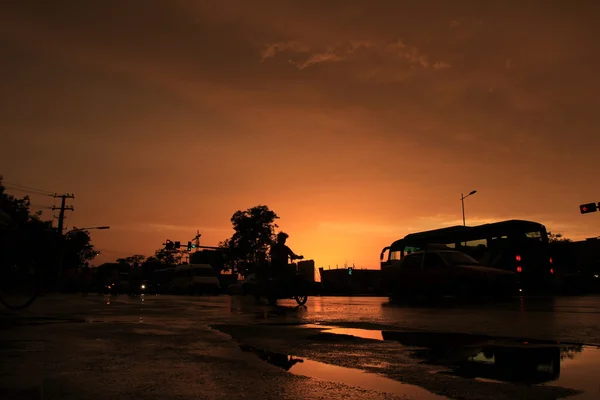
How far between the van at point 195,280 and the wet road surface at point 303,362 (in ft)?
118

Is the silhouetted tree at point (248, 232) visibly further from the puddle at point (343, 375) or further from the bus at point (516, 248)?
the puddle at point (343, 375)

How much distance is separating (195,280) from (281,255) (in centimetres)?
2744

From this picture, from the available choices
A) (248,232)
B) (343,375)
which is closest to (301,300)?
(343,375)

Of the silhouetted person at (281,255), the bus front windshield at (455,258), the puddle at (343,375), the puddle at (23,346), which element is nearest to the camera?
the puddle at (343,375)

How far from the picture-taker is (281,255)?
59.6 feet

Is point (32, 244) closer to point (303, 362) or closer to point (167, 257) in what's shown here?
point (303, 362)

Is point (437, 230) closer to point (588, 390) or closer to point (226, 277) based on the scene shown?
point (588, 390)

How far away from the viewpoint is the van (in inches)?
1737

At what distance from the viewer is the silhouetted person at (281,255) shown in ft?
59.6

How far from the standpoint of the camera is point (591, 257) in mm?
62656

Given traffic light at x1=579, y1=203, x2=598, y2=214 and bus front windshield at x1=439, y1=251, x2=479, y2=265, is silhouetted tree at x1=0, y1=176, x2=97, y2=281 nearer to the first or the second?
bus front windshield at x1=439, y1=251, x2=479, y2=265

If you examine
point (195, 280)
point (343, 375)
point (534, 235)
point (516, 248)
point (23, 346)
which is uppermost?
point (534, 235)

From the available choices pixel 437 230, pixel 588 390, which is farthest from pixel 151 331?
pixel 437 230

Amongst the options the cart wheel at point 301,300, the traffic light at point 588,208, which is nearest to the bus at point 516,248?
the traffic light at point 588,208
